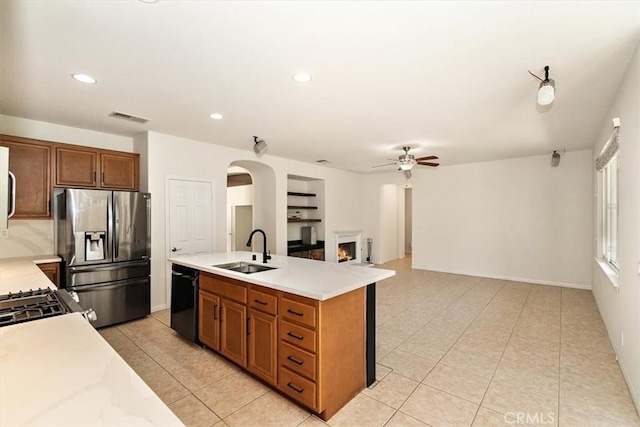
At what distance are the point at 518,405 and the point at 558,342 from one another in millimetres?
1556

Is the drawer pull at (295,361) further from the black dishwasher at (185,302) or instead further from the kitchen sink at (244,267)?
the black dishwasher at (185,302)

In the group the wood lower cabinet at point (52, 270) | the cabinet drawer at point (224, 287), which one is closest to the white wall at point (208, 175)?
the wood lower cabinet at point (52, 270)

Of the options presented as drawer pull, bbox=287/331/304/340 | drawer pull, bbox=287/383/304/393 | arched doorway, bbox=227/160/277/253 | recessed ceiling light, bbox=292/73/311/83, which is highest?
recessed ceiling light, bbox=292/73/311/83

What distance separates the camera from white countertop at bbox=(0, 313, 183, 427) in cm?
76

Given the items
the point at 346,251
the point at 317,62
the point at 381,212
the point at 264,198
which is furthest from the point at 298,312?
the point at 381,212

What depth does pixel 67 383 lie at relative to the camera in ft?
3.00

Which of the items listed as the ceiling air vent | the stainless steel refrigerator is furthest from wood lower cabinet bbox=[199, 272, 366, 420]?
the ceiling air vent

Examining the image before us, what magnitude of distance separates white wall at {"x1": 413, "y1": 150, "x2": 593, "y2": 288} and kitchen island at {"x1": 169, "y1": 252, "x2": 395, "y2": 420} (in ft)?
16.7

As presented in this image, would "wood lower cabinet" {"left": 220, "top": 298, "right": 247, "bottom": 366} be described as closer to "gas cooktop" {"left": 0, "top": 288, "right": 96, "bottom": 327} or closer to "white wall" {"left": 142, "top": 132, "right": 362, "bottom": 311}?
"gas cooktop" {"left": 0, "top": 288, "right": 96, "bottom": 327}

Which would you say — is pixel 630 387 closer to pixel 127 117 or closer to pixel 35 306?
pixel 35 306

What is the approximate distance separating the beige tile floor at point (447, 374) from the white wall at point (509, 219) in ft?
5.57

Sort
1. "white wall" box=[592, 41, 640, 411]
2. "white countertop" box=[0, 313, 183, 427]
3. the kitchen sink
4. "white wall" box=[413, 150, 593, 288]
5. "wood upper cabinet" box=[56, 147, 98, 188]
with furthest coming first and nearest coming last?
"white wall" box=[413, 150, 593, 288] < "wood upper cabinet" box=[56, 147, 98, 188] < the kitchen sink < "white wall" box=[592, 41, 640, 411] < "white countertop" box=[0, 313, 183, 427]


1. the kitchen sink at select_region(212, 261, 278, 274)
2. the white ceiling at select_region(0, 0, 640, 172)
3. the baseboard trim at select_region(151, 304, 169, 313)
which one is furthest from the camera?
the baseboard trim at select_region(151, 304, 169, 313)

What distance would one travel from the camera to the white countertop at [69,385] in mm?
758
